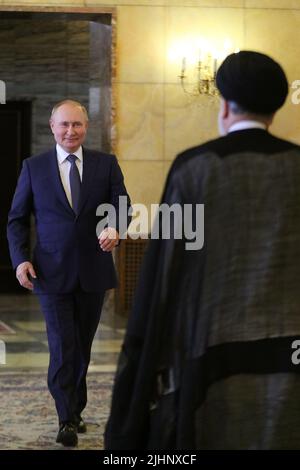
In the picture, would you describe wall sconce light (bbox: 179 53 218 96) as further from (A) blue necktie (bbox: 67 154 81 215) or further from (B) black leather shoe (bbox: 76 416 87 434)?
(B) black leather shoe (bbox: 76 416 87 434)

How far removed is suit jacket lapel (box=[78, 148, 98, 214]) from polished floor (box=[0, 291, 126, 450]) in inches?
51.6

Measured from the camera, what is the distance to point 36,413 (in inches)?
247

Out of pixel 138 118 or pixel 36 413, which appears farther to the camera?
pixel 138 118

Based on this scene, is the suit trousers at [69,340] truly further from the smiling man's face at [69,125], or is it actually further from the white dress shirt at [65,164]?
the smiling man's face at [69,125]

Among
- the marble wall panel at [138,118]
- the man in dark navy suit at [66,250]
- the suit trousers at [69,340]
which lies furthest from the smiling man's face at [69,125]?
the marble wall panel at [138,118]

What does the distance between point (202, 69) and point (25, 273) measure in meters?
6.31

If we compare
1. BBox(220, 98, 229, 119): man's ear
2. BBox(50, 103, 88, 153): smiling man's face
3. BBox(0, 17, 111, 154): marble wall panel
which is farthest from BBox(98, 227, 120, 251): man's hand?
BBox(0, 17, 111, 154): marble wall panel

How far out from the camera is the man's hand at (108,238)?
5254 mm

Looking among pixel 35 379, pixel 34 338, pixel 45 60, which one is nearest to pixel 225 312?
pixel 35 379

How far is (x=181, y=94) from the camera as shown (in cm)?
1125

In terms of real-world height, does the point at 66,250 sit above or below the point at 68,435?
above

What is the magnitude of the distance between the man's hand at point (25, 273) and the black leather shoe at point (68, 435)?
766mm

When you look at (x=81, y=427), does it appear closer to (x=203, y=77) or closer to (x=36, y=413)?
(x=36, y=413)

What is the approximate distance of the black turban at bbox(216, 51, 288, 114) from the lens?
9.98 ft
